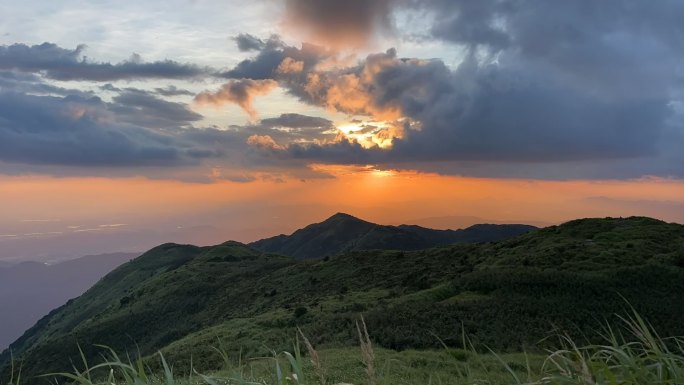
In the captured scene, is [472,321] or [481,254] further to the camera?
[481,254]

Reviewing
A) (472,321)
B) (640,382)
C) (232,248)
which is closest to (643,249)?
(472,321)

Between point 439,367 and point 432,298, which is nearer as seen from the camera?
point 439,367

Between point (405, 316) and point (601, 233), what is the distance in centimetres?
4236

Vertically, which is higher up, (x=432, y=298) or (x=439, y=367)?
(x=439, y=367)

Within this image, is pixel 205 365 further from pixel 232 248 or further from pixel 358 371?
pixel 232 248

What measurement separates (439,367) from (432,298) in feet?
74.6

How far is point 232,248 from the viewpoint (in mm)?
156250

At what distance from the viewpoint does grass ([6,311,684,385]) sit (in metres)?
4.27

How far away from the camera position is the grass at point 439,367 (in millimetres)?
4273

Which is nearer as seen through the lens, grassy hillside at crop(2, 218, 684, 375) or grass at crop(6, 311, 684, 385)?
grass at crop(6, 311, 684, 385)

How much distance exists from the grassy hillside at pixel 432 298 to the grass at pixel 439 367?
6.87 feet

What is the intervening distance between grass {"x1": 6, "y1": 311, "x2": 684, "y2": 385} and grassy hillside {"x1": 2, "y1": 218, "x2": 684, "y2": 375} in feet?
6.87

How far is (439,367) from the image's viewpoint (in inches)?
967

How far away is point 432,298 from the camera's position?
46.9 m
